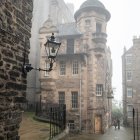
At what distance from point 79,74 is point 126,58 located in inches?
618

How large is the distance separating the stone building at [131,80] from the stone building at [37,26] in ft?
46.3

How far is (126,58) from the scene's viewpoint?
42.3m

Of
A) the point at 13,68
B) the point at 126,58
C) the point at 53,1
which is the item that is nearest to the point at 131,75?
the point at 126,58

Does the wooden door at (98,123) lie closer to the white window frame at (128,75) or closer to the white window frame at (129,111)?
the white window frame at (129,111)

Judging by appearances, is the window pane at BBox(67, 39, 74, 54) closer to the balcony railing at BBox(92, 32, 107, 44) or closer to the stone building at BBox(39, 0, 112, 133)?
the stone building at BBox(39, 0, 112, 133)

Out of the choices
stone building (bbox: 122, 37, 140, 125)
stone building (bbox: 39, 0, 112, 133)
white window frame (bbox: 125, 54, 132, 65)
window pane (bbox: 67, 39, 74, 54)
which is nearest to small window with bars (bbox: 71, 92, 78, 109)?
stone building (bbox: 39, 0, 112, 133)

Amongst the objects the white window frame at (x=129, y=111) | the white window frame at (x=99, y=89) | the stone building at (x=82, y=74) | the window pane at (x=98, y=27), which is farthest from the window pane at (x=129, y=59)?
the white window frame at (x=99, y=89)

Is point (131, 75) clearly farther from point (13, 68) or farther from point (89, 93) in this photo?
point (13, 68)

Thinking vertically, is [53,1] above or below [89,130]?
above

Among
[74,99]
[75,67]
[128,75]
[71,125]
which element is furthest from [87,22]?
[128,75]

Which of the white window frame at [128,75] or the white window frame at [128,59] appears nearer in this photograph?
the white window frame at [128,75]

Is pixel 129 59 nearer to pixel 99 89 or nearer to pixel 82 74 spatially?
pixel 99 89

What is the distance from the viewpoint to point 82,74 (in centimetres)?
2964

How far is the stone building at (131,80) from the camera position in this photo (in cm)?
4006
